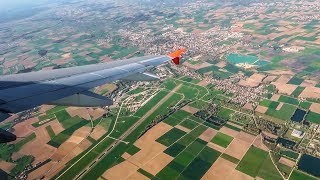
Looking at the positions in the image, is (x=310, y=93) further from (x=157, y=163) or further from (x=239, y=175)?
(x=157, y=163)

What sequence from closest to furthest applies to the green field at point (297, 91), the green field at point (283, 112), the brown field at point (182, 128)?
the brown field at point (182, 128) < the green field at point (283, 112) < the green field at point (297, 91)

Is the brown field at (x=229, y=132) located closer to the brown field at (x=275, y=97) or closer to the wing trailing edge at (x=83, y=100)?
the brown field at (x=275, y=97)

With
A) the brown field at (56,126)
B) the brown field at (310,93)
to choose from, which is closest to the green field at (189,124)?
the brown field at (56,126)

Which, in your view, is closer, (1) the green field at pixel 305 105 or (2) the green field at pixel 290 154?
(2) the green field at pixel 290 154

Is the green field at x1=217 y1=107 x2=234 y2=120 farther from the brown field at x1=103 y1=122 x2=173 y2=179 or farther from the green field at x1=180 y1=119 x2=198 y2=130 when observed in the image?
the brown field at x1=103 y1=122 x2=173 y2=179

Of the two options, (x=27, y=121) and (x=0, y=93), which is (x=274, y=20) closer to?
(x=27, y=121)

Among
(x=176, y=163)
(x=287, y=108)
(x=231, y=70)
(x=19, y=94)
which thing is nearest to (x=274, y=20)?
(x=231, y=70)

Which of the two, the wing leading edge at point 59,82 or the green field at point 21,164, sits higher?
the wing leading edge at point 59,82
